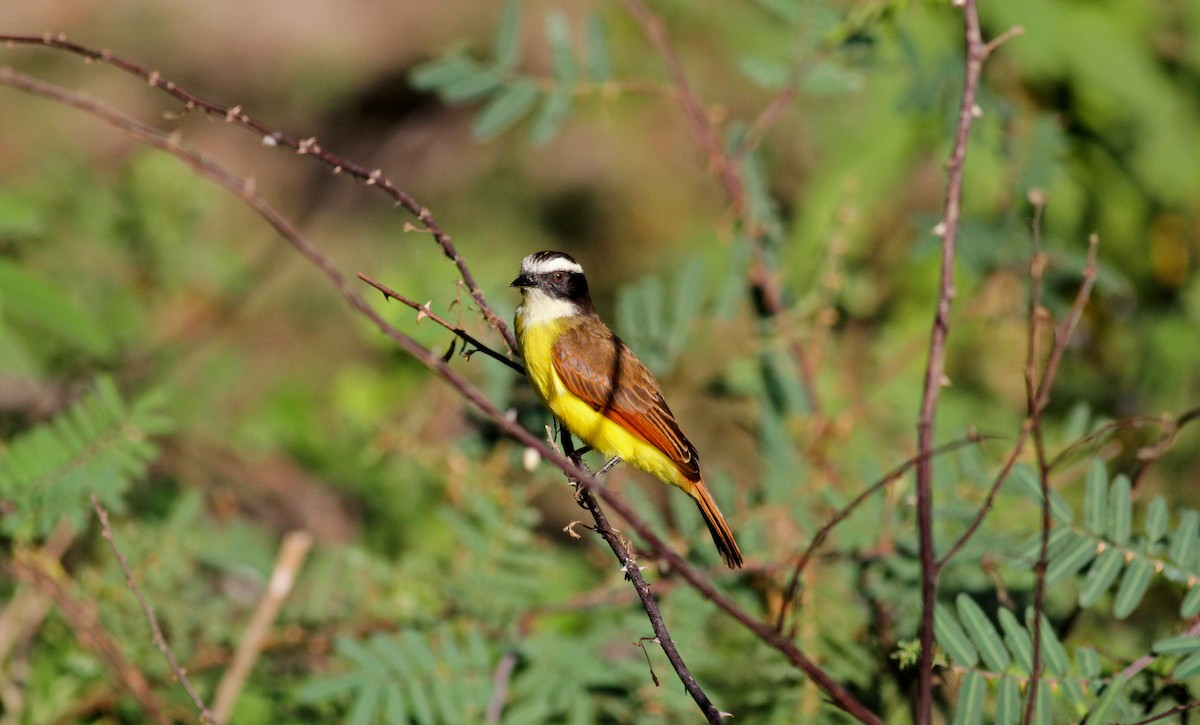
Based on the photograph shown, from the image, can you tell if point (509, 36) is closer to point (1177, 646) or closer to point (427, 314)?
point (427, 314)

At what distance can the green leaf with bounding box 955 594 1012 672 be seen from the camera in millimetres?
2730

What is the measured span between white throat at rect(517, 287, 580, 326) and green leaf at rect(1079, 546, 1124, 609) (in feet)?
6.55

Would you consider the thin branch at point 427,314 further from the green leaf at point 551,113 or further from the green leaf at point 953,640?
the green leaf at point 551,113

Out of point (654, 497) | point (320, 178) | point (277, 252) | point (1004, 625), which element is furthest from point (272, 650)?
point (320, 178)

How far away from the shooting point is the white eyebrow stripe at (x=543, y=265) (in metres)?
4.16

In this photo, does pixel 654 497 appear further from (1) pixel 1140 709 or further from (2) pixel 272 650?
(1) pixel 1140 709

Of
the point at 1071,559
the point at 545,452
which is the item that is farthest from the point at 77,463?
the point at 1071,559

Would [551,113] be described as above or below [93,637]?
above

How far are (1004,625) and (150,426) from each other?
8.55ft

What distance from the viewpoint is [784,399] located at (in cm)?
505

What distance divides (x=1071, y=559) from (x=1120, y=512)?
0.62 feet

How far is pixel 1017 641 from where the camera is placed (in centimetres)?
276

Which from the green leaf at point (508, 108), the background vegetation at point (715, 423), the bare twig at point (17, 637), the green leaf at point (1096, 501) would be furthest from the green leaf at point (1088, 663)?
the bare twig at point (17, 637)

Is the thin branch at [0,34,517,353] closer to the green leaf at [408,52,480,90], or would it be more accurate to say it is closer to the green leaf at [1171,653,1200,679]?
the green leaf at [1171,653,1200,679]
